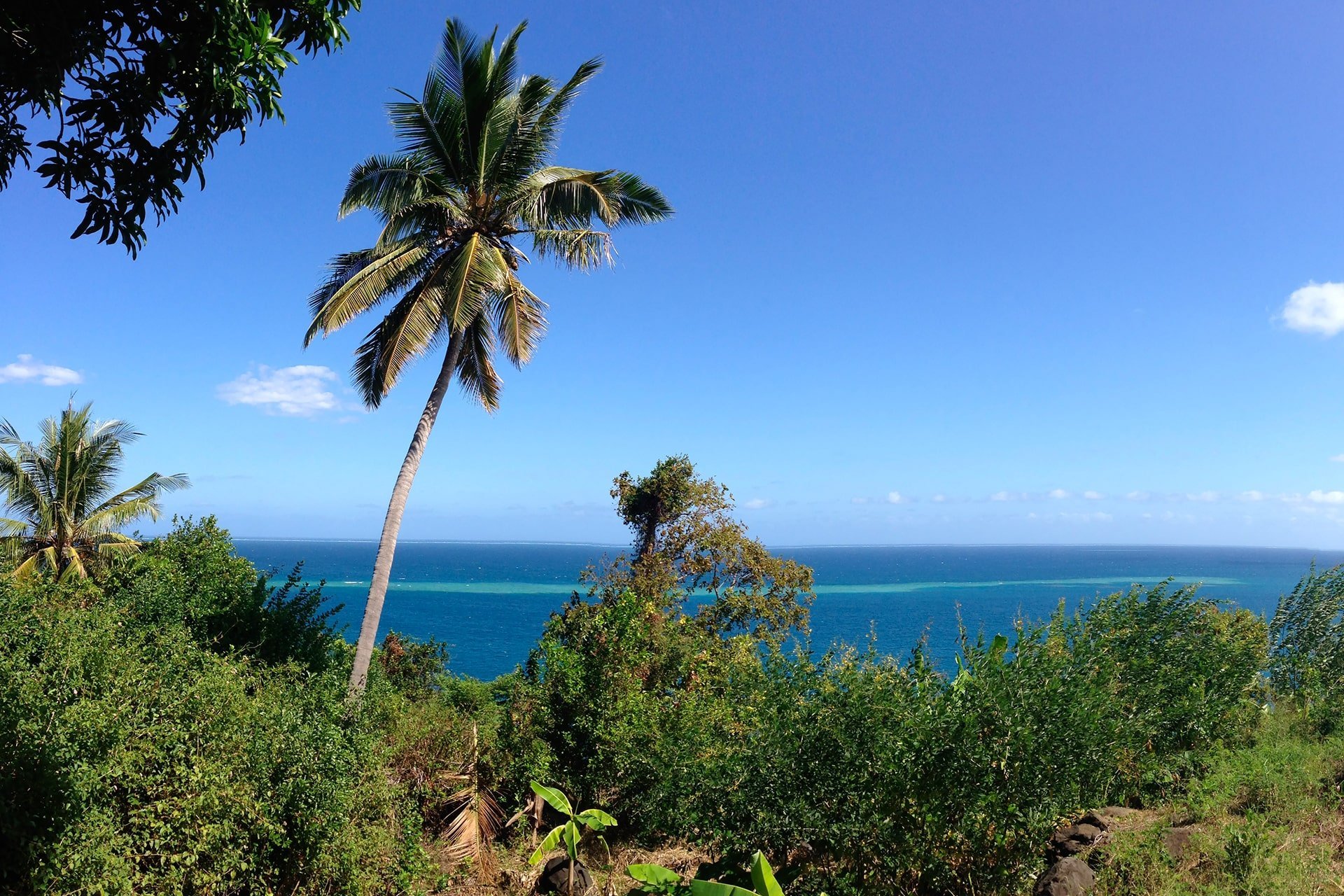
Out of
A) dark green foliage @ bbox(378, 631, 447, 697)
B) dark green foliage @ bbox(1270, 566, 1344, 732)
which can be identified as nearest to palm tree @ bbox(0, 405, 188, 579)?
dark green foliage @ bbox(378, 631, 447, 697)

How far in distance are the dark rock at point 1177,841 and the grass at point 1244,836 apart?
0.04 ft

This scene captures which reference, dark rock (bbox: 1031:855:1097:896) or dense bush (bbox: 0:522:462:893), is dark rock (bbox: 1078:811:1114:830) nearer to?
dark rock (bbox: 1031:855:1097:896)

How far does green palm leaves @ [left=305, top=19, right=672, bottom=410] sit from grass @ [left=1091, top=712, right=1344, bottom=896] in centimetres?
976

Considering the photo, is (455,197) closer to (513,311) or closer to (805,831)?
(513,311)

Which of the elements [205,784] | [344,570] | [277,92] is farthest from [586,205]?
[344,570]

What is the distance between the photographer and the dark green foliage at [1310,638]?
Result: 1332cm

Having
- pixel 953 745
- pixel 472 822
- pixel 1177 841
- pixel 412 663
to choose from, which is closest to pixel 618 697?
pixel 472 822

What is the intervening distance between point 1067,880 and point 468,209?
449 inches

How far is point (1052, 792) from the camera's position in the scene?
6215mm

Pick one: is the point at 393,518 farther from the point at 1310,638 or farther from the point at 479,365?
the point at 1310,638

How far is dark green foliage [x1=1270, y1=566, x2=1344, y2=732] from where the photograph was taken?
13.3m

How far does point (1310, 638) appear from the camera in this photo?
608 inches

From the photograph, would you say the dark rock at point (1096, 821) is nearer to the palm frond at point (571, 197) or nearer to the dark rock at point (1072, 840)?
the dark rock at point (1072, 840)

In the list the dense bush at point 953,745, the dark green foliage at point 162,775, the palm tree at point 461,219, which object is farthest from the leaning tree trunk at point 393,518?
the dense bush at point 953,745
